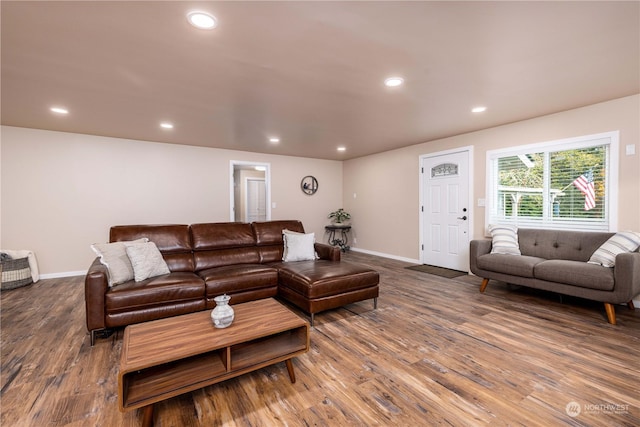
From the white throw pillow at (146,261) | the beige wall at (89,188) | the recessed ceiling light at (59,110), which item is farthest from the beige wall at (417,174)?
the recessed ceiling light at (59,110)

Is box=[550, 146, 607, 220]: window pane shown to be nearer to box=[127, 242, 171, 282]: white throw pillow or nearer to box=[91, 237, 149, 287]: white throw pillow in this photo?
box=[127, 242, 171, 282]: white throw pillow

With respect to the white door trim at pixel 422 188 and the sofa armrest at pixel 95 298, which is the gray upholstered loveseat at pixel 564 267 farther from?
the sofa armrest at pixel 95 298

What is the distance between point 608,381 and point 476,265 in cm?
198

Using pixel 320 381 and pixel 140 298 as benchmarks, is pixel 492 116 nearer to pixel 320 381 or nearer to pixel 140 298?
pixel 320 381

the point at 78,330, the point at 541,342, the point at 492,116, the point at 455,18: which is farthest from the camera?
the point at 492,116

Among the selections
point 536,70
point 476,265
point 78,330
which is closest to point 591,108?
→ point 536,70

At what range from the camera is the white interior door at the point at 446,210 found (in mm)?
4727

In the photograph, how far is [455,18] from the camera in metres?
1.78

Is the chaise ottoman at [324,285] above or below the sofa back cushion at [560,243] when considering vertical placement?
below

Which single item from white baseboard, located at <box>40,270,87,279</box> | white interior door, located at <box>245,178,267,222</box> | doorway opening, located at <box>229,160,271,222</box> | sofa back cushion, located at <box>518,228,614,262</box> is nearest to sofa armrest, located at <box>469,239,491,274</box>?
sofa back cushion, located at <box>518,228,614,262</box>

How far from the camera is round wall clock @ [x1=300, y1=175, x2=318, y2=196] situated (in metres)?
6.83

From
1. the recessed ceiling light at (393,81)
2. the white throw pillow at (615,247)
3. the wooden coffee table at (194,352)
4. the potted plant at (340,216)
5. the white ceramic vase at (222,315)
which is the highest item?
the recessed ceiling light at (393,81)

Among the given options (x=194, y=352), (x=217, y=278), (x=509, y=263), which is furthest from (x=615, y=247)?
(x=217, y=278)

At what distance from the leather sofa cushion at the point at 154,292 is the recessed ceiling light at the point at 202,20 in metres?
2.11
